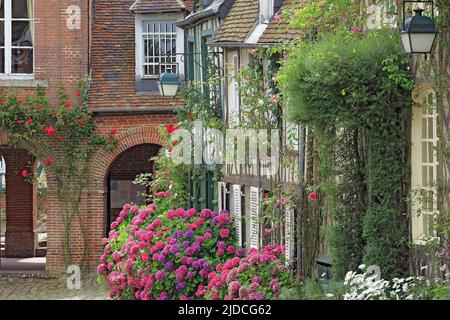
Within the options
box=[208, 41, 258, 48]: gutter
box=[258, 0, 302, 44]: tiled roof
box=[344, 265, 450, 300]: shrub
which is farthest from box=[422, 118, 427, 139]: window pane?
box=[208, 41, 258, 48]: gutter

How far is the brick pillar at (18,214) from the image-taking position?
3178 centimetres

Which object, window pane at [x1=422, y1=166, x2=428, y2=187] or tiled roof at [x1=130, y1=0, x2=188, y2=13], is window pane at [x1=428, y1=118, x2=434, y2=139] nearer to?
window pane at [x1=422, y1=166, x2=428, y2=187]

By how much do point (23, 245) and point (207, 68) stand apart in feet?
35.8

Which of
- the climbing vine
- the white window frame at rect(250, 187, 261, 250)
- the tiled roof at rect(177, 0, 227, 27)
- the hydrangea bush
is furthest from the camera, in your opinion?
the climbing vine

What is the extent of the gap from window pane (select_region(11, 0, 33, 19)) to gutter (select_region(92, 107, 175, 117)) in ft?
7.78

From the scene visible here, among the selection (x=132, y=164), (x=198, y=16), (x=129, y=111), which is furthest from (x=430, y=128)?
(x=132, y=164)

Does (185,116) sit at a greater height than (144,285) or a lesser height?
greater

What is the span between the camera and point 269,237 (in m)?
17.6

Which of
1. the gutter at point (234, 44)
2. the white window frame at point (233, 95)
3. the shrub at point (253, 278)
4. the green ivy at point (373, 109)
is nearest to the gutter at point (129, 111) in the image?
the white window frame at point (233, 95)

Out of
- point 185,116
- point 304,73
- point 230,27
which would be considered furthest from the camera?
point 185,116

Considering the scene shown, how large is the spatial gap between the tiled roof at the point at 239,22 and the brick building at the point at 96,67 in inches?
230

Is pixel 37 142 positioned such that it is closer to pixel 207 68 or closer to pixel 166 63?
pixel 166 63

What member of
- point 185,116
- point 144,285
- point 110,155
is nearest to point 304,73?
point 144,285

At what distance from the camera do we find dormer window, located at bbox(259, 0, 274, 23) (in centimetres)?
1878
